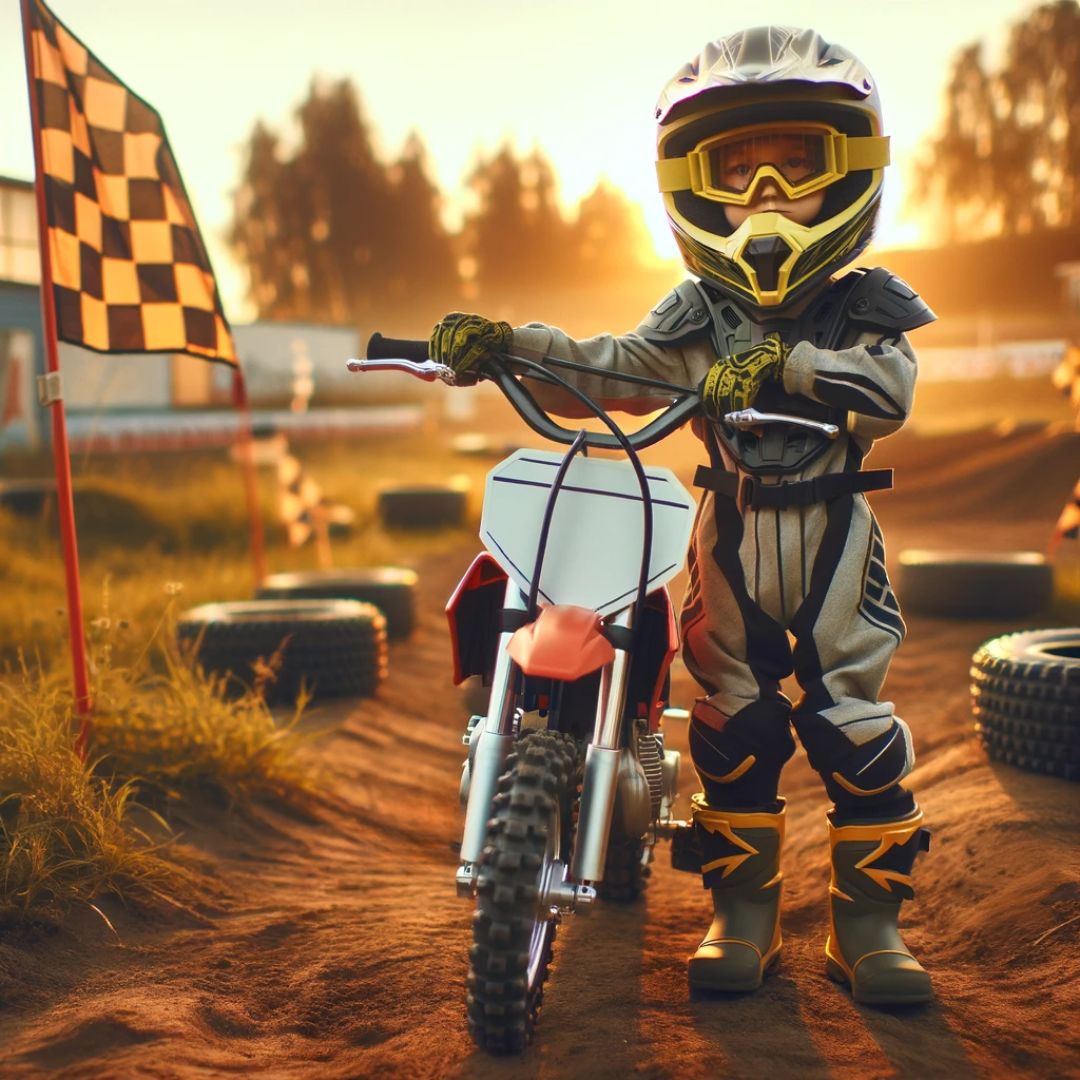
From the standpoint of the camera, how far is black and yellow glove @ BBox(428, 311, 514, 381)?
2537mm

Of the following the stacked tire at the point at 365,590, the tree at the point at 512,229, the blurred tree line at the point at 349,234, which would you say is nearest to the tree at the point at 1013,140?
the blurred tree line at the point at 349,234

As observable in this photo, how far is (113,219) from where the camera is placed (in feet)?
13.6

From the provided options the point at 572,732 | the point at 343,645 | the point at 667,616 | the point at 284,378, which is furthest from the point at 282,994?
the point at 284,378

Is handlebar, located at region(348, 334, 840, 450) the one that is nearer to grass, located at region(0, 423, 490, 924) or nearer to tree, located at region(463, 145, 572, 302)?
grass, located at region(0, 423, 490, 924)

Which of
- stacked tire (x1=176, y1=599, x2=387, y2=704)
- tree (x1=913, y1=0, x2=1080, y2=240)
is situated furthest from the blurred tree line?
stacked tire (x1=176, y1=599, x2=387, y2=704)

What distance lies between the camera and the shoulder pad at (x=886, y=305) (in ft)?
8.82

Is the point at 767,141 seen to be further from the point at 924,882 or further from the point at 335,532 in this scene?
the point at 335,532

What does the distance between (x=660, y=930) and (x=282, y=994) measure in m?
0.97

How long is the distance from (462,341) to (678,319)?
1.91 feet

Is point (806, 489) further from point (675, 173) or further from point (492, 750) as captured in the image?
point (492, 750)

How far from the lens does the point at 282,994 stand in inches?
103

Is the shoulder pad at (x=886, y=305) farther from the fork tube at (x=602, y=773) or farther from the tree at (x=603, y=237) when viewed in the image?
the tree at (x=603, y=237)

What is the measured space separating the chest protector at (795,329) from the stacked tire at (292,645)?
2344 millimetres

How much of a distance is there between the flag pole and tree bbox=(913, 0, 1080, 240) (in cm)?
3086
